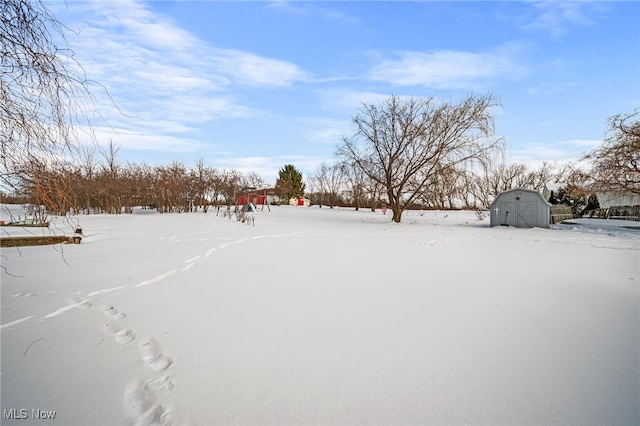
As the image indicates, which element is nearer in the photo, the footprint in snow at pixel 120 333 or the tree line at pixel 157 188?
the footprint in snow at pixel 120 333

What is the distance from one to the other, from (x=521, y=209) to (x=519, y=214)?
26 cm

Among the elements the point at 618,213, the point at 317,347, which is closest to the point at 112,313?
the point at 317,347

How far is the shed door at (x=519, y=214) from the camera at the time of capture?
609 inches

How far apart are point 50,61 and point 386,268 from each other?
4.89 meters

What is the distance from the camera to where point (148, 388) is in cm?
203

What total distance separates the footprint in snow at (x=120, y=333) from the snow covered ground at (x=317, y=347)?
0.07 feet

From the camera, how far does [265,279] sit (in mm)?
4738

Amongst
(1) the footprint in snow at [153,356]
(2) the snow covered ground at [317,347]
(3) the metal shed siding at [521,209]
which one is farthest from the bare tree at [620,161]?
(1) the footprint in snow at [153,356]

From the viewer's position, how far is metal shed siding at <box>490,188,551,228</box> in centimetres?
1523

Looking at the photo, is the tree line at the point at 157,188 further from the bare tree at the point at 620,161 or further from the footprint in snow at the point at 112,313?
the bare tree at the point at 620,161

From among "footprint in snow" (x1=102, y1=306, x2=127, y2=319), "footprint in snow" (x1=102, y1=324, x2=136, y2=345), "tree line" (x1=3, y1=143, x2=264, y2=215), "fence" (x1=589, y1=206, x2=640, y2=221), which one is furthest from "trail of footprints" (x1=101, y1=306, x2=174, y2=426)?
"fence" (x1=589, y1=206, x2=640, y2=221)

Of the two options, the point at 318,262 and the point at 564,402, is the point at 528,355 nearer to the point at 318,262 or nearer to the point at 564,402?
the point at 564,402

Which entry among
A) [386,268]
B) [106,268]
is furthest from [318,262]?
[106,268]

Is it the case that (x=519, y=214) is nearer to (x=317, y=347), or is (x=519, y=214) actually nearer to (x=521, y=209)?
(x=521, y=209)
